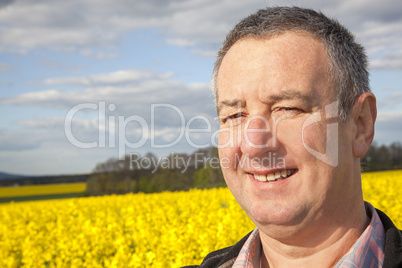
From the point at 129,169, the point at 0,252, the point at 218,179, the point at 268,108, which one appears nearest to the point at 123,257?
the point at 0,252

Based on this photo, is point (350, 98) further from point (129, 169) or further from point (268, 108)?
point (129, 169)

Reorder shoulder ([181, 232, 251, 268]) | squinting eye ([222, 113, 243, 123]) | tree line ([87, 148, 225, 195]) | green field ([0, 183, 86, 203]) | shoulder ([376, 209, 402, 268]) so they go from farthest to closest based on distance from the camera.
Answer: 1. green field ([0, 183, 86, 203])
2. tree line ([87, 148, 225, 195])
3. shoulder ([181, 232, 251, 268])
4. squinting eye ([222, 113, 243, 123])
5. shoulder ([376, 209, 402, 268])

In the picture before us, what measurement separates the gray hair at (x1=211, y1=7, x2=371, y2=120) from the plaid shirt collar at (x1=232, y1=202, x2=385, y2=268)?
1.30ft

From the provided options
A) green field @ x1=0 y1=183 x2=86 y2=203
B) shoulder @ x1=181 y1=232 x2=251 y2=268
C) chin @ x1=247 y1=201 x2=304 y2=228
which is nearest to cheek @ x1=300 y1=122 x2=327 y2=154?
chin @ x1=247 y1=201 x2=304 y2=228

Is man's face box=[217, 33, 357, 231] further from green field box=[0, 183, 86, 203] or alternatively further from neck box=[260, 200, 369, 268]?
green field box=[0, 183, 86, 203]

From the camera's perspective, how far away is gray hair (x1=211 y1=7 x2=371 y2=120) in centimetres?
143

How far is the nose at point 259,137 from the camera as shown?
138 cm

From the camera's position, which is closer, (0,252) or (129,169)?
(0,252)

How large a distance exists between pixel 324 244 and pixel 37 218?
30.4 ft

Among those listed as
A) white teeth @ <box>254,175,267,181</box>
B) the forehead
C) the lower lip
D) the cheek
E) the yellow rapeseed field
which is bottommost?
the yellow rapeseed field

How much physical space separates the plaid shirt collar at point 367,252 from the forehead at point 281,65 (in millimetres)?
531

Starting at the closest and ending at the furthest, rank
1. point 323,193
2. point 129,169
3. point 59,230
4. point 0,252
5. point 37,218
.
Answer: point 323,193, point 0,252, point 59,230, point 37,218, point 129,169

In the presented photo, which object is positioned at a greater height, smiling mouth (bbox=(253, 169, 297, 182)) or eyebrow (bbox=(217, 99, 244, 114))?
eyebrow (bbox=(217, 99, 244, 114))

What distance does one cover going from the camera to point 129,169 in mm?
24547
